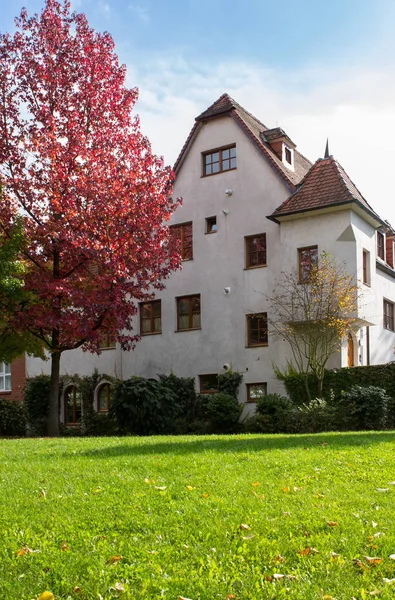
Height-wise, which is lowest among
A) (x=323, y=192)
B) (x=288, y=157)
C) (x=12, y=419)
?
(x=12, y=419)

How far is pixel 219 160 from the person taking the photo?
26.9 meters

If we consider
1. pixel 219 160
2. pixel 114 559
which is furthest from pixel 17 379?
pixel 114 559

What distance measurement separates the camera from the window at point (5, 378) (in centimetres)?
3247

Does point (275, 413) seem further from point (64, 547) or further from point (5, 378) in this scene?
point (5, 378)

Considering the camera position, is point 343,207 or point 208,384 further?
point 208,384

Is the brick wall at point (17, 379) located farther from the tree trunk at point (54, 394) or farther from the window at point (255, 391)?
the window at point (255, 391)

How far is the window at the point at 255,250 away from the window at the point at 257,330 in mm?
1960

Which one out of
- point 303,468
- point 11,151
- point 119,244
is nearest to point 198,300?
point 119,244

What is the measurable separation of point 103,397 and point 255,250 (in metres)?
9.16

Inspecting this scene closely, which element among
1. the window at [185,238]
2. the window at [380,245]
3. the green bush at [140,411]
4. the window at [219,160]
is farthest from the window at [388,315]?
the green bush at [140,411]

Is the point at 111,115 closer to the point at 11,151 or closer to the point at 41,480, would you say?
the point at 11,151

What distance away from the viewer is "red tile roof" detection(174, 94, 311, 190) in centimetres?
2544

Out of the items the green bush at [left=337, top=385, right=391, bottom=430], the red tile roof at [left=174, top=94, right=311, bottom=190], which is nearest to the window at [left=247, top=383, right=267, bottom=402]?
the green bush at [left=337, top=385, right=391, bottom=430]

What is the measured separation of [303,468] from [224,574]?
4366 millimetres
